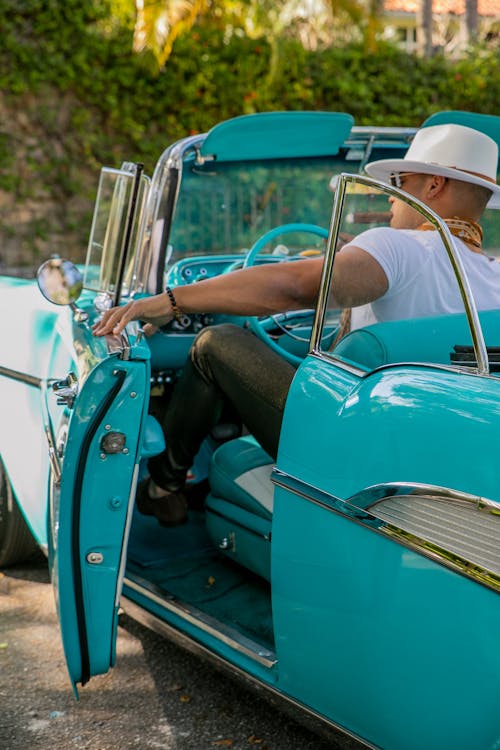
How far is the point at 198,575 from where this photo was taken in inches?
119

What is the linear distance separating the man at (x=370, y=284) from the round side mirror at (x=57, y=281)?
5.6 inches

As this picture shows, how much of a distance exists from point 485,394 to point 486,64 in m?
11.9

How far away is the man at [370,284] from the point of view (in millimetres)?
2418

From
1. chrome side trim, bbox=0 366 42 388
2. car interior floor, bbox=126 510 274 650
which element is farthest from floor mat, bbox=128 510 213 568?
chrome side trim, bbox=0 366 42 388

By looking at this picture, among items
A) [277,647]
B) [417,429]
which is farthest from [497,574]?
[277,647]

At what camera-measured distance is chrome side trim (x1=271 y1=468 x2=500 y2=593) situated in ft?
5.57

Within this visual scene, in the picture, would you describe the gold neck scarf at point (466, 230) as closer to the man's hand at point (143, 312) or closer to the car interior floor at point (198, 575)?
the man's hand at point (143, 312)

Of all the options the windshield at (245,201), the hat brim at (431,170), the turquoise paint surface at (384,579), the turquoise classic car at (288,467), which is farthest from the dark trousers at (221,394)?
the windshield at (245,201)

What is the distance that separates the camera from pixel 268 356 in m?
2.65

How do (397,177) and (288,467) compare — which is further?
(397,177)

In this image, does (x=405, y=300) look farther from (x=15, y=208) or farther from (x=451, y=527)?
(x=15, y=208)

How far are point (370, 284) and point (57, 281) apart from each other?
0.89m

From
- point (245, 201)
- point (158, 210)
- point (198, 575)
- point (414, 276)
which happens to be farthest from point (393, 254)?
point (245, 201)

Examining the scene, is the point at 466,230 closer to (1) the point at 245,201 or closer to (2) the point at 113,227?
(2) the point at 113,227
